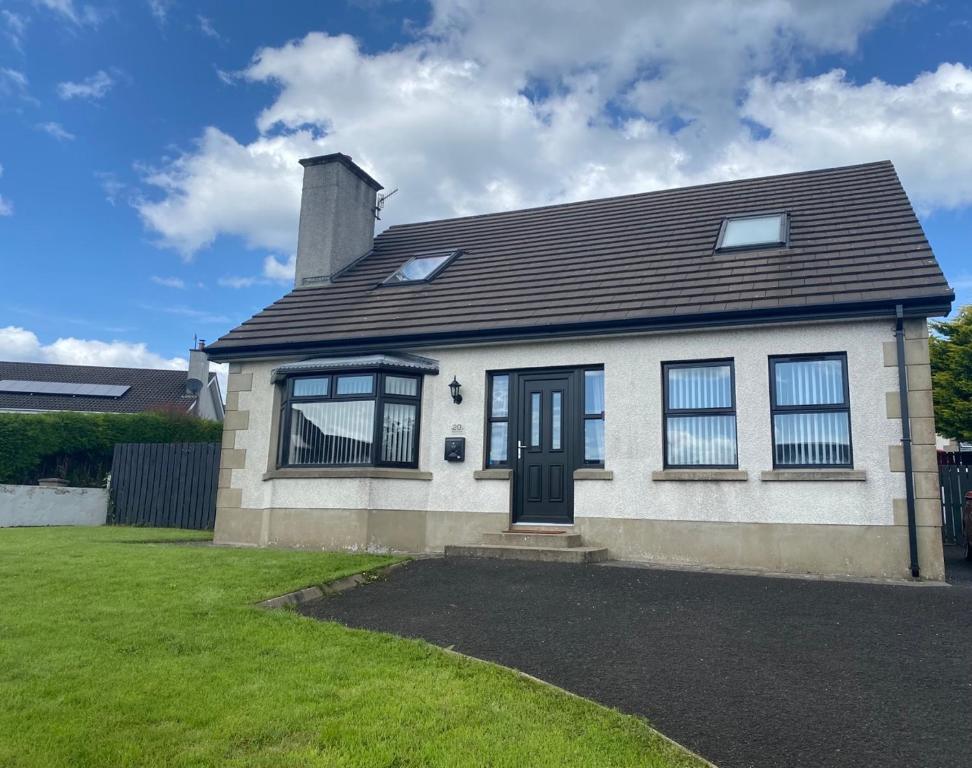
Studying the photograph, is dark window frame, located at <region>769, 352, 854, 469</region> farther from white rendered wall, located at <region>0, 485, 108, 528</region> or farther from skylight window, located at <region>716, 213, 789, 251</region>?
white rendered wall, located at <region>0, 485, 108, 528</region>

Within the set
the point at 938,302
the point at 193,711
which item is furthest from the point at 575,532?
the point at 193,711

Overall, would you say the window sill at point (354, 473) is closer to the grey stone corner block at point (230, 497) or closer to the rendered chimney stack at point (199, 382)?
the grey stone corner block at point (230, 497)

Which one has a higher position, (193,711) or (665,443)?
(665,443)

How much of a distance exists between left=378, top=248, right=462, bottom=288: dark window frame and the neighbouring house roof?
0.11 meters

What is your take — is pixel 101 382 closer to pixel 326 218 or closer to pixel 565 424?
pixel 326 218

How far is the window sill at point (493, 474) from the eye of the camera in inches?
449

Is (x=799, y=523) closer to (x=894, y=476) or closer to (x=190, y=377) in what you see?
(x=894, y=476)

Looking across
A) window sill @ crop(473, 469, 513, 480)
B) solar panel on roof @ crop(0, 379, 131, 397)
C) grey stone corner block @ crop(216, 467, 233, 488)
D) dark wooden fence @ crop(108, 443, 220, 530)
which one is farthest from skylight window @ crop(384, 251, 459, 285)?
solar panel on roof @ crop(0, 379, 131, 397)

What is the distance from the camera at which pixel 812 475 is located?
976cm

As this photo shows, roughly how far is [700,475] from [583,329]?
8.98 ft

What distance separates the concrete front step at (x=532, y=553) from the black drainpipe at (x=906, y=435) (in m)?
3.83

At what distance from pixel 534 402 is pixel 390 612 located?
5.21m

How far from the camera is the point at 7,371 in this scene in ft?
121

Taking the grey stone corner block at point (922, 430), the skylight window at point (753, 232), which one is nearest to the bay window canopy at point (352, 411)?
the skylight window at point (753, 232)
